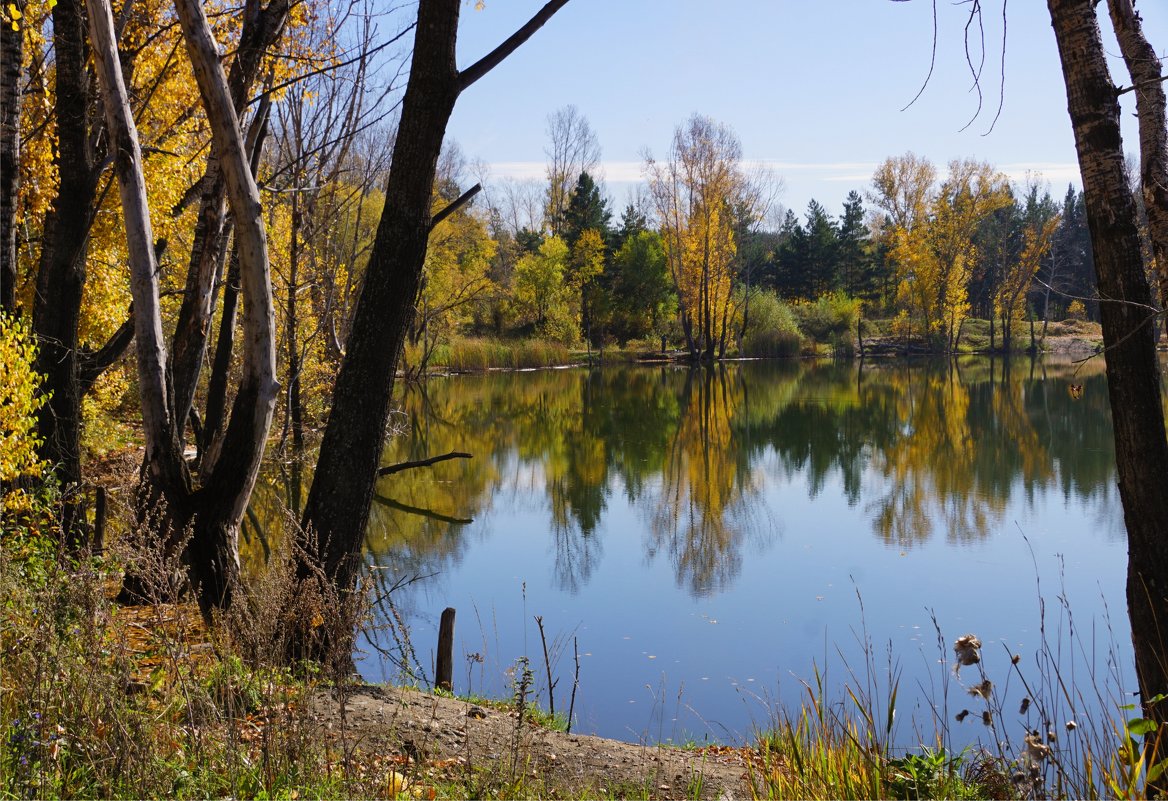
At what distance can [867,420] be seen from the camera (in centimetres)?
2517

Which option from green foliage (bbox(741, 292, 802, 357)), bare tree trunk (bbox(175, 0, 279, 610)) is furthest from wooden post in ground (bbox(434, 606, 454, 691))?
green foliage (bbox(741, 292, 802, 357))

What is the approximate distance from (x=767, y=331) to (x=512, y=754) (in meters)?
48.3

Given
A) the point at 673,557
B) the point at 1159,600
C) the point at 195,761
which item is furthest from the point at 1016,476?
the point at 195,761

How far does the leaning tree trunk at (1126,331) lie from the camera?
160 inches

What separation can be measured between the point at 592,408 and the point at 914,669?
20653mm

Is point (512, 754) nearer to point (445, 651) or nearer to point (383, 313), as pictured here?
point (383, 313)

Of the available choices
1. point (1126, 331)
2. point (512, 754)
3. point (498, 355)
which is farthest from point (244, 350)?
point (498, 355)

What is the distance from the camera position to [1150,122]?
4.17 m

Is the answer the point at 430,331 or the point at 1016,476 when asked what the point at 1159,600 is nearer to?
the point at 1016,476

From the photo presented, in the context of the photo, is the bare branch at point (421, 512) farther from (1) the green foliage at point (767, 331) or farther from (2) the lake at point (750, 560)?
(1) the green foliage at point (767, 331)

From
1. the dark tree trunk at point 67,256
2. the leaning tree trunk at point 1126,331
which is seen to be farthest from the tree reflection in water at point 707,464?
the leaning tree trunk at point 1126,331

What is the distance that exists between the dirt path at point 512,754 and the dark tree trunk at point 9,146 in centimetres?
378

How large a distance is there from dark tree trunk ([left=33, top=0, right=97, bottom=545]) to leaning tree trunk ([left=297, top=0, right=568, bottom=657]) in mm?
3024

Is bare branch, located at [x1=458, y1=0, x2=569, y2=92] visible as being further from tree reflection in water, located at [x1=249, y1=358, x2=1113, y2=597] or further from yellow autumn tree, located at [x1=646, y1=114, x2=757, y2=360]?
yellow autumn tree, located at [x1=646, y1=114, x2=757, y2=360]
